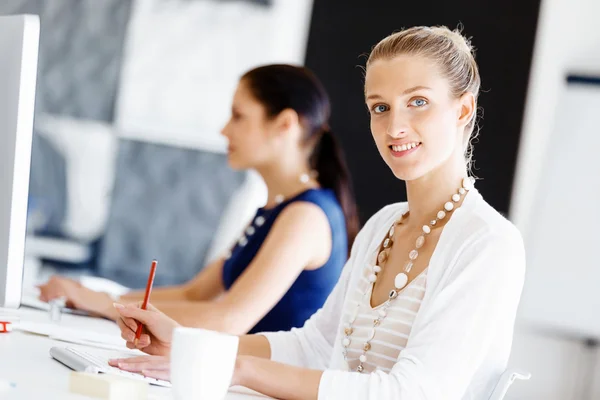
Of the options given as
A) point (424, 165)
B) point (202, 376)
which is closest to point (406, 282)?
point (424, 165)

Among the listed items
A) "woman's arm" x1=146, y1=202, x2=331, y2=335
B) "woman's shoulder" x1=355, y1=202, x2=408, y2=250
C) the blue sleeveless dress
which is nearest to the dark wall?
the blue sleeveless dress

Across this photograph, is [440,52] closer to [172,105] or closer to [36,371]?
[36,371]

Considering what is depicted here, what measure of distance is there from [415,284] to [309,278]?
0.91 metres

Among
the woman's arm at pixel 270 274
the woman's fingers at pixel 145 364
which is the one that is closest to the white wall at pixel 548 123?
the woman's arm at pixel 270 274

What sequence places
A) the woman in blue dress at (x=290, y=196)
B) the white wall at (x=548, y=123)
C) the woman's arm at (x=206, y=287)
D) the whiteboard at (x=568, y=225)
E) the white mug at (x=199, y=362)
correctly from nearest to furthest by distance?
the white mug at (x=199, y=362), the woman in blue dress at (x=290, y=196), the woman's arm at (x=206, y=287), the whiteboard at (x=568, y=225), the white wall at (x=548, y=123)

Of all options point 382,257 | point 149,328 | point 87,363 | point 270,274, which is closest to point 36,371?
point 87,363

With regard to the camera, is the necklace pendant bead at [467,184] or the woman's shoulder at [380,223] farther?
the woman's shoulder at [380,223]

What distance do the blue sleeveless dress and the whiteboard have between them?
71.6 inches

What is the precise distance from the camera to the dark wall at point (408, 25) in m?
4.08

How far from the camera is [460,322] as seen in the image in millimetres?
1260

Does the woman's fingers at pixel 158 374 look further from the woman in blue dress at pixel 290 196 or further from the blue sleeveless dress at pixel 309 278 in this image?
the blue sleeveless dress at pixel 309 278

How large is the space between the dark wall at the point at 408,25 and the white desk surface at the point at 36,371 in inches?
107

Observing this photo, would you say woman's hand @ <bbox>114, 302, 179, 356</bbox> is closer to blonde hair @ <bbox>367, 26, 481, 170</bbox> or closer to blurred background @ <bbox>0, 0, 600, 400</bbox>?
blonde hair @ <bbox>367, 26, 481, 170</bbox>

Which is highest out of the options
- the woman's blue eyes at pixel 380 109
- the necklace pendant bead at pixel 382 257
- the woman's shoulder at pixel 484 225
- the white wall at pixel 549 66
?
the white wall at pixel 549 66
